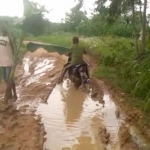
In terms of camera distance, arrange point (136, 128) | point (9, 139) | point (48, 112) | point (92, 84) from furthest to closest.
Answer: point (92, 84) → point (48, 112) → point (136, 128) → point (9, 139)

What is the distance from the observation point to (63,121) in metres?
7.70

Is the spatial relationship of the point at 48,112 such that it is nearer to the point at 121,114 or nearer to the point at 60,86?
the point at 121,114

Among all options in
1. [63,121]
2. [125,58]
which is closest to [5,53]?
[63,121]

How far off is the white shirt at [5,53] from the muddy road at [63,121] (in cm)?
104

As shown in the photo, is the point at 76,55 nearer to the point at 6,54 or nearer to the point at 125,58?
the point at 6,54

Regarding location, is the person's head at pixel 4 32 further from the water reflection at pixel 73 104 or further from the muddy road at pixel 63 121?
the water reflection at pixel 73 104

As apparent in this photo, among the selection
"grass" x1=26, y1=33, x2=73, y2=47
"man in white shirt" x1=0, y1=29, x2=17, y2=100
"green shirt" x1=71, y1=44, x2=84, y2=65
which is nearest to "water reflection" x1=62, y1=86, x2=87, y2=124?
"green shirt" x1=71, y1=44, x2=84, y2=65

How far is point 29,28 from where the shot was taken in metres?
8.05

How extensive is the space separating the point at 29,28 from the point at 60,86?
3789 mm

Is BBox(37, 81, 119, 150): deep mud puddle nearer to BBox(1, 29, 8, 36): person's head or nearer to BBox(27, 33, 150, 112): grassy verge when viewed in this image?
BBox(27, 33, 150, 112): grassy verge

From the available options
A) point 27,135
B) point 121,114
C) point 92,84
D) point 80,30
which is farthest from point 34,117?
point 80,30

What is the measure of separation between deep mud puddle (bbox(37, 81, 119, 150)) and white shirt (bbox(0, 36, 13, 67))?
1.39 m

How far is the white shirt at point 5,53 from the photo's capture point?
8.75m

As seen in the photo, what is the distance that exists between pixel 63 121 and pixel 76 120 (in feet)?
1.00
